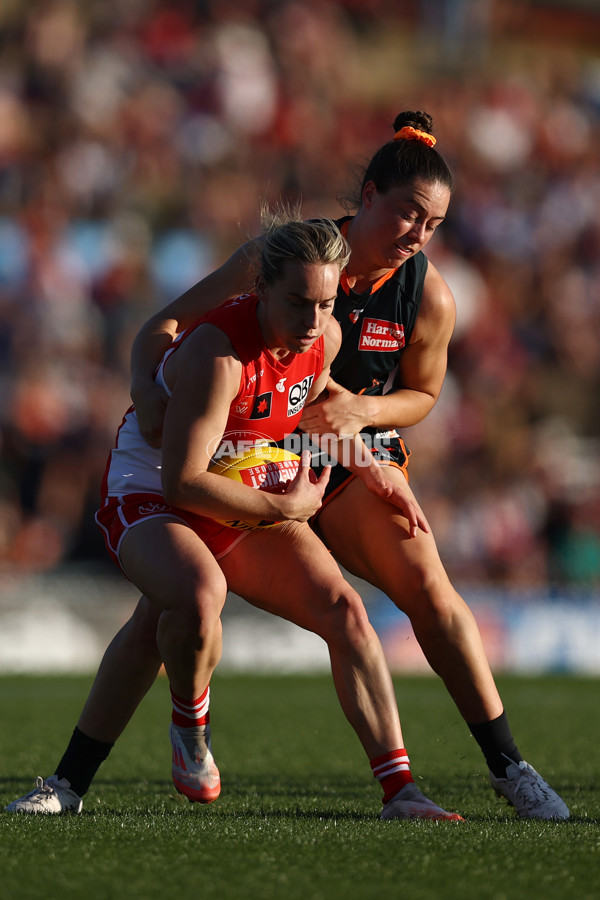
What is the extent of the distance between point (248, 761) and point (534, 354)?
28.1ft

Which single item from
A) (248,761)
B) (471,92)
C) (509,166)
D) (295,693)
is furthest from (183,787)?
(471,92)

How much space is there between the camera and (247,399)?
12.3 ft

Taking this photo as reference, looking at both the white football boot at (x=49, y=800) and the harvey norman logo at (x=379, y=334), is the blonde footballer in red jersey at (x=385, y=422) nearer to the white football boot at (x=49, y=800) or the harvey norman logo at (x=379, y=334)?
the harvey norman logo at (x=379, y=334)

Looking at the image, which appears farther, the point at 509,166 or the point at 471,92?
the point at 471,92

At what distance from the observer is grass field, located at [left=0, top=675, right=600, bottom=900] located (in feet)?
9.01

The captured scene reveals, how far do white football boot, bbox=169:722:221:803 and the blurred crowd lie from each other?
21.4ft

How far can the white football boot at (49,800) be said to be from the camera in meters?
3.78

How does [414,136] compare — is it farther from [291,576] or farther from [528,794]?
[528,794]

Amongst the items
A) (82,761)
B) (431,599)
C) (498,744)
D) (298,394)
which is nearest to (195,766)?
(82,761)

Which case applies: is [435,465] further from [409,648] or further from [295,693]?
[295,693]

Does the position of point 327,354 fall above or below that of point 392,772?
above

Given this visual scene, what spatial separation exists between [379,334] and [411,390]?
0.90 ft

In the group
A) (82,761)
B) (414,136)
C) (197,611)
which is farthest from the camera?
(414,136)

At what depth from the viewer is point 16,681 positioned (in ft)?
28.9
